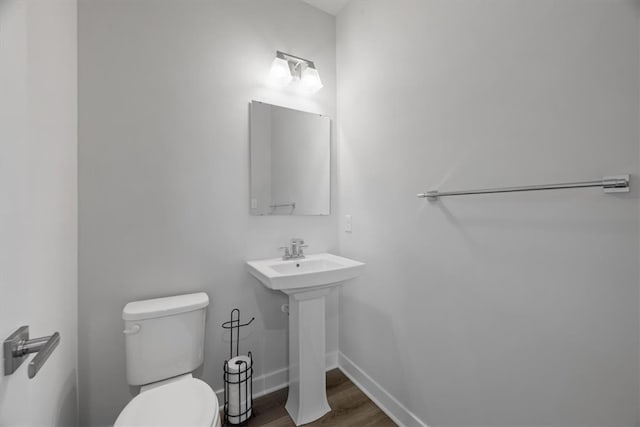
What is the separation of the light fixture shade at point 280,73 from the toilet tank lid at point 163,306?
147 centimetres

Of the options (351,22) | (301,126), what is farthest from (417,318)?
(351,22)

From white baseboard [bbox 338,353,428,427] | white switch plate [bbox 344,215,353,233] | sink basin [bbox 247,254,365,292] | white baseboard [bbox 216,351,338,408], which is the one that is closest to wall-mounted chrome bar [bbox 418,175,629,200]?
sink basin [bbox 247,254,365,292]

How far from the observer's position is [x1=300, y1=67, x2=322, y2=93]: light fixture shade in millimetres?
1920

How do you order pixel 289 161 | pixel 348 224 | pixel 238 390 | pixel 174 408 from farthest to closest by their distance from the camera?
pixel 348 224
pixel 289 161
pixel 238 390
pixel 174 408

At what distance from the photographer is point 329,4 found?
2.04m

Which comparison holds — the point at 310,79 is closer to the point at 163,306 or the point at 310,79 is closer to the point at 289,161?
the point at 289,161

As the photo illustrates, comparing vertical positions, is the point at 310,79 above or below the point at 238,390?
above

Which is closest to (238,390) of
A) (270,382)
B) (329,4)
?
(270,382)

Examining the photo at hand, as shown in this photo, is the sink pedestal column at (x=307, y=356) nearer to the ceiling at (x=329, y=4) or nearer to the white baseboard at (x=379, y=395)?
the white baseboard at (x=379, y=395)

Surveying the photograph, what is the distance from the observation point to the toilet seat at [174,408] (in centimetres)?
99

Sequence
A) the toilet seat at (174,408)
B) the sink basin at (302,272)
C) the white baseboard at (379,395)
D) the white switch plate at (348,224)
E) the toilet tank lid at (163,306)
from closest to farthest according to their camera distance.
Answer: the toilet seat at (174,408) < the toilet tank lid at (163,306) < the sink basin at (302,272) < the white baseboard at (379,395) < the white switch plate at (348,224)

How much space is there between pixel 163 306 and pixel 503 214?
5.33ft

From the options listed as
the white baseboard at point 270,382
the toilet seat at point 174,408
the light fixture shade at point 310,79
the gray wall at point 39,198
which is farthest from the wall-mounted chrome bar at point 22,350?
the light fixture shade at point 310,79

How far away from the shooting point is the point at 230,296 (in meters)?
1.74
